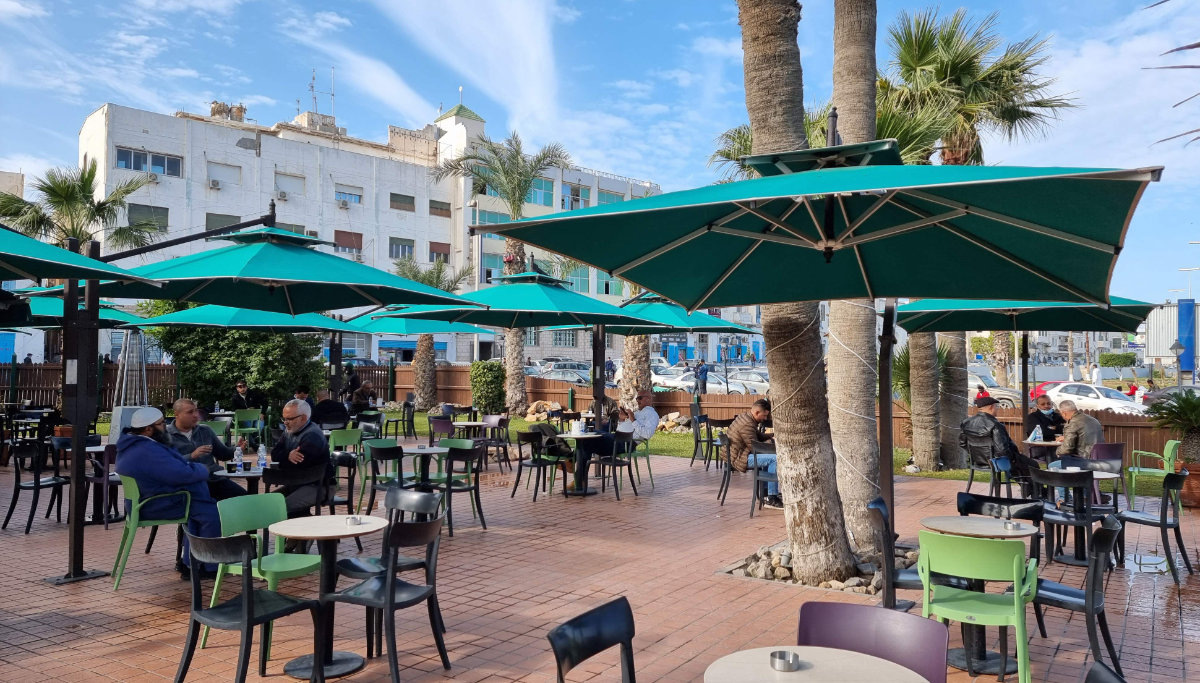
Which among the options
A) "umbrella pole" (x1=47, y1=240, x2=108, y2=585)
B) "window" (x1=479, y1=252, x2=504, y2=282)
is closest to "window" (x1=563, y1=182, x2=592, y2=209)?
"window" (x1=479, y1=252, x2=504, y2=282)

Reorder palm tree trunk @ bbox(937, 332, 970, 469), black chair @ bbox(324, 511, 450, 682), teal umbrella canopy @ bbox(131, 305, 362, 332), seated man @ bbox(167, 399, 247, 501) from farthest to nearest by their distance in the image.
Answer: palm tree trunk @ bbox(937, 332, 970, 469)
teal umbrella canopy @ bbox(131, 305, 362, 332)
seated man @ bbox(167, 399, 247, 501)
black chair @ bbox(324, 511, 450, 682)

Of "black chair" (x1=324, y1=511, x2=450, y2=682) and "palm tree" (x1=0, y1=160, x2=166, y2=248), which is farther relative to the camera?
"palm tree" (x1=0, y1=160, x2=166, y2=248)

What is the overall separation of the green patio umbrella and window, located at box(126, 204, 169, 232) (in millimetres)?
33441

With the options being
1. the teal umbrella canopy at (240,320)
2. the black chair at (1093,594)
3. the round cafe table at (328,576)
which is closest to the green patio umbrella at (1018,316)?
the black chair at (1093,594)

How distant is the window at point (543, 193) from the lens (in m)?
50.5

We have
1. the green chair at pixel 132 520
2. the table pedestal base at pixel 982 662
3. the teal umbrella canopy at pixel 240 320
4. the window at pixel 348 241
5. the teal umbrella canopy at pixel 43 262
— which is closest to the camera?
the table pedestal base at pixel 982 662

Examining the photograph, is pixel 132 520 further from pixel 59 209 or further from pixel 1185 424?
pixel 59 209

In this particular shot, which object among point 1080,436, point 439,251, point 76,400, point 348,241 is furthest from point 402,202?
point 1080,436

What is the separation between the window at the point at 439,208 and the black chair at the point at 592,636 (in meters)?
44.1

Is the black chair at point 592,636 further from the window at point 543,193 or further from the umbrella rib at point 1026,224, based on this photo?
the window at point 543,193

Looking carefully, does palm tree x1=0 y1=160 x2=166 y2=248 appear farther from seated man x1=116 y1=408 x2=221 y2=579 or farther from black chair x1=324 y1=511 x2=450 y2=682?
black chair x1=324 y1=511 x2=450 y2=682

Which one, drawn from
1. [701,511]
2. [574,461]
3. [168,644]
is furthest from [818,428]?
[574,461]

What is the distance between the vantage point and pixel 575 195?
5362 cm

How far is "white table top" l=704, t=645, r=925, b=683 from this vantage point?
263 cm
